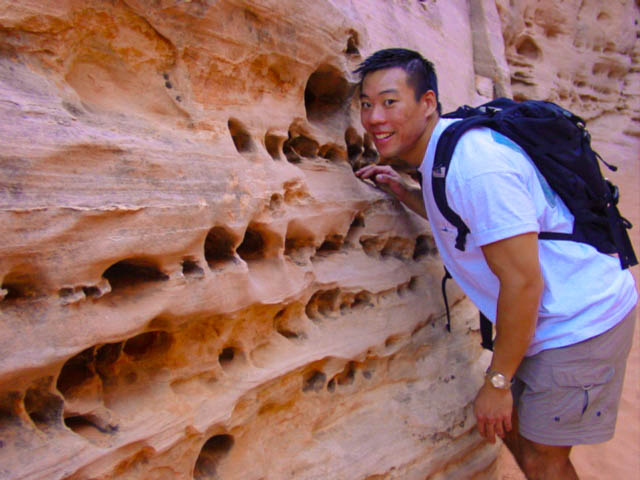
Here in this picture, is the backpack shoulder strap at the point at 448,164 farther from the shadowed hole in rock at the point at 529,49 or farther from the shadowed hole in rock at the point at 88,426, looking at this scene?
the shadowed hole in rock at the point at 529,49

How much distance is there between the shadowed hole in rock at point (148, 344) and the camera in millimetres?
1768

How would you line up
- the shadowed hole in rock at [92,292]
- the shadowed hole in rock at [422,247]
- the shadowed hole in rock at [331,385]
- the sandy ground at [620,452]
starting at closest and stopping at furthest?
1. the shadowed hole in rock at [92,292]
2. the shadowed hole in rock at [331,385]
3. the shadowed hole in rock at [422,247]
4. the sandy ground at [620,452]

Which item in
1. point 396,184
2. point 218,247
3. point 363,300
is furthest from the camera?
point 396,184

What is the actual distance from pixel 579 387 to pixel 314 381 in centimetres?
101

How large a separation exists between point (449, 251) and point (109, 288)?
4.23 ft

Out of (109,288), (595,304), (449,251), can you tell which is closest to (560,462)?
(595,304)

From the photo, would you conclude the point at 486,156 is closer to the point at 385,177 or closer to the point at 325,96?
the point at 385,177

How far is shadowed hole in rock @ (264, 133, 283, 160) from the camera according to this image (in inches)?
86.6

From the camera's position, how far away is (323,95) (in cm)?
269

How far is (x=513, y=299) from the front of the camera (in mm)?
1710

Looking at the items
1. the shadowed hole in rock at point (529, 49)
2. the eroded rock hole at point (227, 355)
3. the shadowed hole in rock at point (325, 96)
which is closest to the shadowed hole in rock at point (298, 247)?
the eroded rock hole at point (227, 355)

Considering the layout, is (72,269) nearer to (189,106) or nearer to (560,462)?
(189,106)

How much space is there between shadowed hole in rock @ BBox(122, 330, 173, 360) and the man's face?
1104 millimetres

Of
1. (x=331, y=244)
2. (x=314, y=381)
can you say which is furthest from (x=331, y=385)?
(x=331, y=244)
